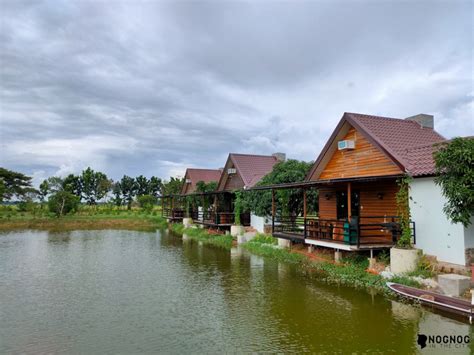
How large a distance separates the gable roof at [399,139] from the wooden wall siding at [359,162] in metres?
0.34

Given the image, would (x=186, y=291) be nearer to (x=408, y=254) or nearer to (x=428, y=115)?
(x=408, y=254)

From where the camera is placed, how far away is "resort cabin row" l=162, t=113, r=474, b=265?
10.8 metres

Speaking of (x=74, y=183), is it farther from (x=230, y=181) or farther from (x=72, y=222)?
(x=230, y=181)

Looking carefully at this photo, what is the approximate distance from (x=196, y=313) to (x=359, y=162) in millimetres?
9098

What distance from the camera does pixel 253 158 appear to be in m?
26.8

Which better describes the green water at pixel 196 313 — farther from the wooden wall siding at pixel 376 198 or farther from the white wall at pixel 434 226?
the wooden wall siding at pixel 376 198

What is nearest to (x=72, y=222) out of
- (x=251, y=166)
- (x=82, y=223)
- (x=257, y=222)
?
(x=82, y=223)

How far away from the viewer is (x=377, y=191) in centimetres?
1353

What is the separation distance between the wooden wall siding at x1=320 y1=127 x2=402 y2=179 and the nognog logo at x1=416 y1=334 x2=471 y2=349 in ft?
20.9

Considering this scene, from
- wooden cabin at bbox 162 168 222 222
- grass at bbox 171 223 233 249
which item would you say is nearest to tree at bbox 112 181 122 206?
wooden cabin at bbox 162 168 222 222

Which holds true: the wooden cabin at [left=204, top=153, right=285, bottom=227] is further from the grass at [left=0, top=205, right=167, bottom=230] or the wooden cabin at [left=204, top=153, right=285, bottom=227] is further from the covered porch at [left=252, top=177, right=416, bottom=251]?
the grass at [left=0, top=205, right=167, bottom=230]

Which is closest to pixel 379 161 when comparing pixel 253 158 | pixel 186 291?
pixel 186 291

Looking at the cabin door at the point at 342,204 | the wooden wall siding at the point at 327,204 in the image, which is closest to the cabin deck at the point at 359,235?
the cabin door at the point at 342,204

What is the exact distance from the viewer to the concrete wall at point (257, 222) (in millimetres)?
21453
